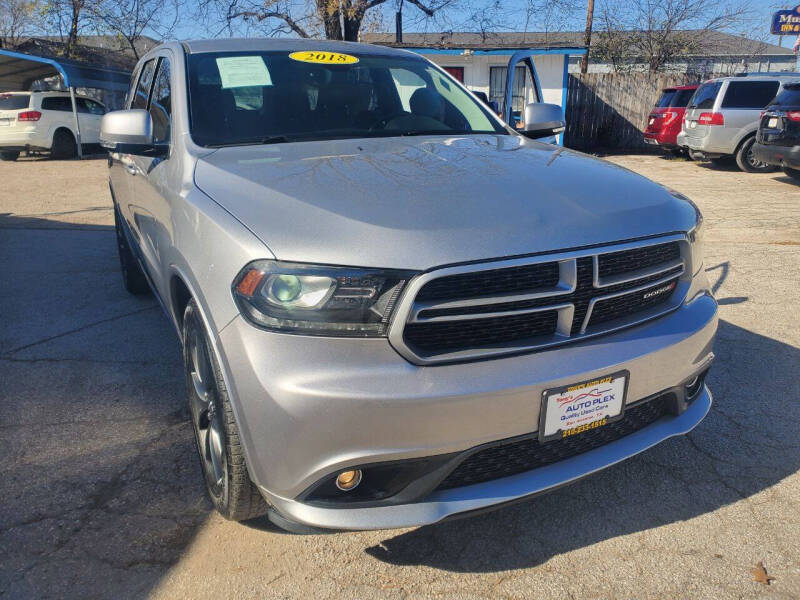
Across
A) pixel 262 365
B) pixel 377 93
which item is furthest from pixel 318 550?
pixel 377 93

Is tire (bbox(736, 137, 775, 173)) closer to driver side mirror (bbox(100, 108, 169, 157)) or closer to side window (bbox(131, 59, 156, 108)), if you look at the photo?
side window (bbox(131, 59, 156, 108))

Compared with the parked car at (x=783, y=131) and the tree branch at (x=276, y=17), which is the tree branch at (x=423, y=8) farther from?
the parked car at (x=783, y=131)

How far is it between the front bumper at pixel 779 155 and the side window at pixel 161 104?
953 centimetres

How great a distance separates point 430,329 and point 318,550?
994 millimetres

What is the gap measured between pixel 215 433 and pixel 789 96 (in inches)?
433

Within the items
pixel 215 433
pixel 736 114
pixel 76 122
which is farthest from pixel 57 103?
pixel 215 433

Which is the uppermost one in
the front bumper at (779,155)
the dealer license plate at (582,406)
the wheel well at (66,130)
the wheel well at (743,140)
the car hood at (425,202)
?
the car hood at (425,202)

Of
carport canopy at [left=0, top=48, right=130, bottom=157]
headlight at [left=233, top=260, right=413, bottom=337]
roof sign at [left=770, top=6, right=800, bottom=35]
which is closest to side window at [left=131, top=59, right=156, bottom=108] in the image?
headlight at [left=233, top=260, right=413, bottom=337]

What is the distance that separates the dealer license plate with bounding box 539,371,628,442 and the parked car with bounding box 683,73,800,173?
12433 mm

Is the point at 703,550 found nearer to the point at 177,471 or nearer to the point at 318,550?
the point at 318,550

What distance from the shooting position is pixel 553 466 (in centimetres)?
212

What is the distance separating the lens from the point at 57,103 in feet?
57.5

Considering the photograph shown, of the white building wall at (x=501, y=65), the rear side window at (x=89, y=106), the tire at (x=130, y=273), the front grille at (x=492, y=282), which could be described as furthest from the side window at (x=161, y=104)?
the rear side window at (x=89, y=106)

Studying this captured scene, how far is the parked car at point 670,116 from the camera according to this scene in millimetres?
15086
